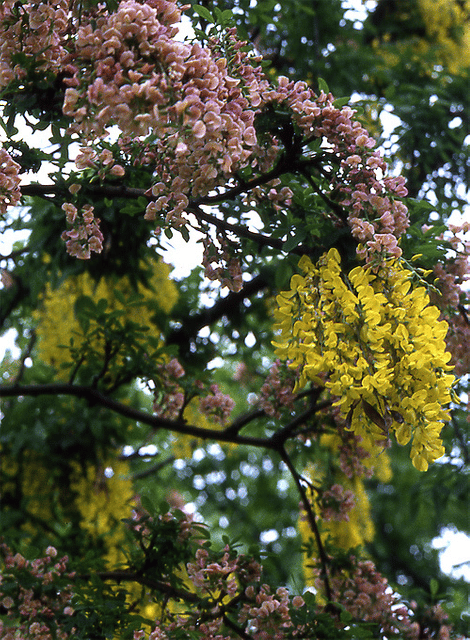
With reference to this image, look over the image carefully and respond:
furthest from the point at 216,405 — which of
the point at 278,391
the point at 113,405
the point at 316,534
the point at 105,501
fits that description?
the point at 105,501

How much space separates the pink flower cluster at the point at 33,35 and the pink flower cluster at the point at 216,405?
182cm

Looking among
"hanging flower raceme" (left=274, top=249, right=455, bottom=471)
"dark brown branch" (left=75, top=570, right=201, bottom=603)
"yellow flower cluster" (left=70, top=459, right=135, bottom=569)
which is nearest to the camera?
"hanging flower raceme" (left=274, top=249, right=455, bottom=471)

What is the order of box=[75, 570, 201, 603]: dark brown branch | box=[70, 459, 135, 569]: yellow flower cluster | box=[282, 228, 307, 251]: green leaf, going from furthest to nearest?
box=[70, 459, 135, 569]: yellow flower cluster → box=[75, 570, 201, 603]: dark brown branch → box=[282, 228, 307, 251]: green leaf

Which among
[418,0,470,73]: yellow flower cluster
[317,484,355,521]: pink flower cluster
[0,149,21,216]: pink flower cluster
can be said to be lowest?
[317,484,355,521]: pink flower cluster

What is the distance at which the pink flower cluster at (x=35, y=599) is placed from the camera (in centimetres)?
246

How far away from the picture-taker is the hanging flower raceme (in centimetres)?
175

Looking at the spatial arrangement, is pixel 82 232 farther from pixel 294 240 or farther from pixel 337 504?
pixel 337 504

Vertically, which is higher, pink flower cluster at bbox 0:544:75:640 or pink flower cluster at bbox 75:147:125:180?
pink flower cluster at bbox 75:147:125:180

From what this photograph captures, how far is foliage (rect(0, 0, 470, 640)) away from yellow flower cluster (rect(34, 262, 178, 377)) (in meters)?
0.02

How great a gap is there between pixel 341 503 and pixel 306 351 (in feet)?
5.48

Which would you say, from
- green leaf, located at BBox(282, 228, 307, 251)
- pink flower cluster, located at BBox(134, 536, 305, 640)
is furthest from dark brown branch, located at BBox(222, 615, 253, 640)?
green leaf, located at BBox(282, 228, 307, 251)

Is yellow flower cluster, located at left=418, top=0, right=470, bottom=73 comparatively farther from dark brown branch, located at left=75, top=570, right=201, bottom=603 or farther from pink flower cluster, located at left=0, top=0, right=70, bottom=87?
dark brown branch, located at left=75, top=570, right=201, bottom=603

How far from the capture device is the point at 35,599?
260 centimetres

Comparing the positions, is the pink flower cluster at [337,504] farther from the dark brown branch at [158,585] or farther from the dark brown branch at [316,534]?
the dark brown branch at [158,585]
